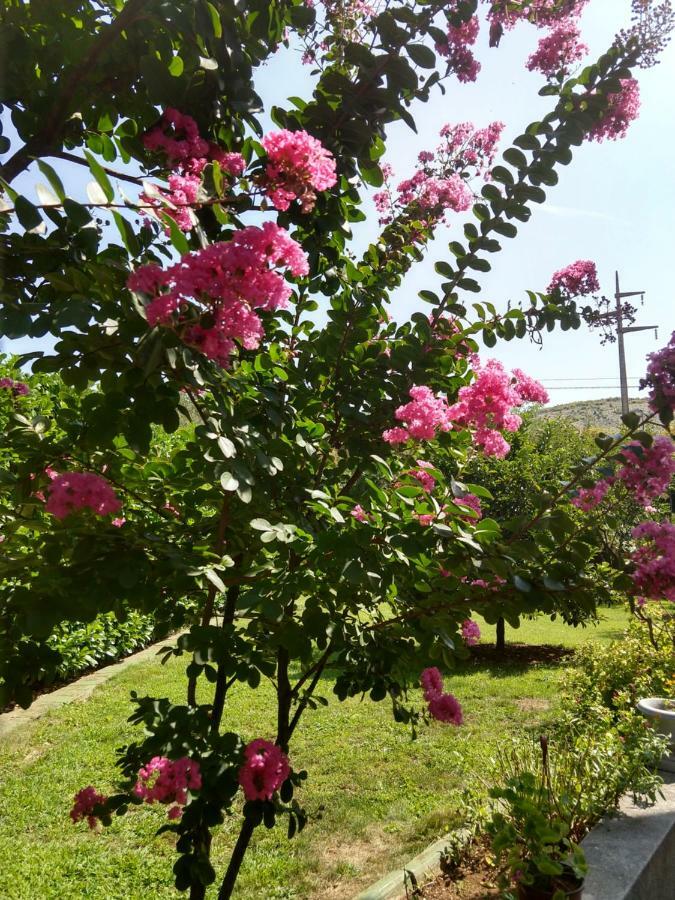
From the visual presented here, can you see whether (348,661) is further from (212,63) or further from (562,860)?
(212,63)

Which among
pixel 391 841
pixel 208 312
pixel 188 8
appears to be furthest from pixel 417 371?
pixel 391 841

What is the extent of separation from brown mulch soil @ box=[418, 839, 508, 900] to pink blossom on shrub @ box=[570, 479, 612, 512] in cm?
148

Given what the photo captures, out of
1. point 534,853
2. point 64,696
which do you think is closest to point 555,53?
point 534,853

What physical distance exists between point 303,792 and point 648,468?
10.7ft

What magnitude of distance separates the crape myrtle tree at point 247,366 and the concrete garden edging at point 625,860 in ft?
2.70

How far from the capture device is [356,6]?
226 cm

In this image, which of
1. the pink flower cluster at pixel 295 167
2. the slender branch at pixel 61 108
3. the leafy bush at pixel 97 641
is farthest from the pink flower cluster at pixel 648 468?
the leafy bush at pixel 97 641

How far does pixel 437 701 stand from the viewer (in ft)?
7.51

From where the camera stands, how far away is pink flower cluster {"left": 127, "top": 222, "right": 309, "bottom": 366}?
122 centimetres

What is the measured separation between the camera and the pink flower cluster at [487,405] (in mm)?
2342

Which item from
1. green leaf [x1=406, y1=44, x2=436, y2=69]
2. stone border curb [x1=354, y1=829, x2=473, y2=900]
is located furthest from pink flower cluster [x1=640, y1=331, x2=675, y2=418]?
stone border curb [x1=354, y1=829, x2=473, y2=900]

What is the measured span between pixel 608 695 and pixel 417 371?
3.81 meters

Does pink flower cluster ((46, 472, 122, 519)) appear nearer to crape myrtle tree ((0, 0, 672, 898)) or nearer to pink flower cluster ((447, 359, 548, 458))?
crape myrtle tree ((0, 0, 672, 898))

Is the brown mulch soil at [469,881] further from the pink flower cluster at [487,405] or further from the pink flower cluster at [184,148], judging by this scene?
the pink flower cluster at [184,148]
